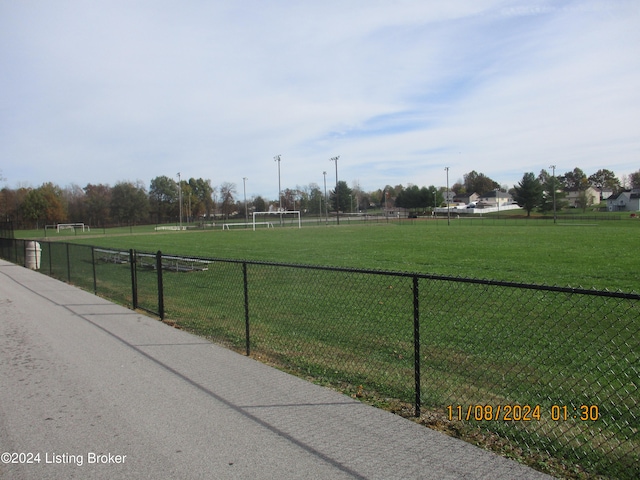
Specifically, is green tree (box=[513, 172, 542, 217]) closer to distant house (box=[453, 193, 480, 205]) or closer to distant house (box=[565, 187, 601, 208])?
distant house (box=[565, 187, 601, 208])

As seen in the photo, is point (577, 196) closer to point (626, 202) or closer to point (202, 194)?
point (626, 202)

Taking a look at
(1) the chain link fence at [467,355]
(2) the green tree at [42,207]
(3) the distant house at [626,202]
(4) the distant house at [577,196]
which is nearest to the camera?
(1) the chain link fence at [467,355]

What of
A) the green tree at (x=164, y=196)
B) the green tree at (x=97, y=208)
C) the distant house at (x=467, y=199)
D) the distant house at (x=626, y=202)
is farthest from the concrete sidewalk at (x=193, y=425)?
the distant house at (x=467, y=199)

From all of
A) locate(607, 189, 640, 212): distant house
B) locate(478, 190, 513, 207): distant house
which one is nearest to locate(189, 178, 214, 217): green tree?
locate(478, 190, 513, 207): distant house

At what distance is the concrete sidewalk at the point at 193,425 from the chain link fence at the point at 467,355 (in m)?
0.40

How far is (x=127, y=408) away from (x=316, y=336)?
10.8ft

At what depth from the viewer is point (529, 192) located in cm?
9481

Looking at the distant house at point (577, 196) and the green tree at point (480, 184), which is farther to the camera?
the green tree at point (480, 184)

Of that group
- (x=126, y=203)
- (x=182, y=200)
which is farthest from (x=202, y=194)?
(x=126, y=203)

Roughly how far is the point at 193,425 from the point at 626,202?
131219 millimetres

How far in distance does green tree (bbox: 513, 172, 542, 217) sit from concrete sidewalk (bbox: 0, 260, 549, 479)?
97.8 meters

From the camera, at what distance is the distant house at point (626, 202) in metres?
109

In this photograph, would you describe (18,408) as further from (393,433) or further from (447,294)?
(447,294)
